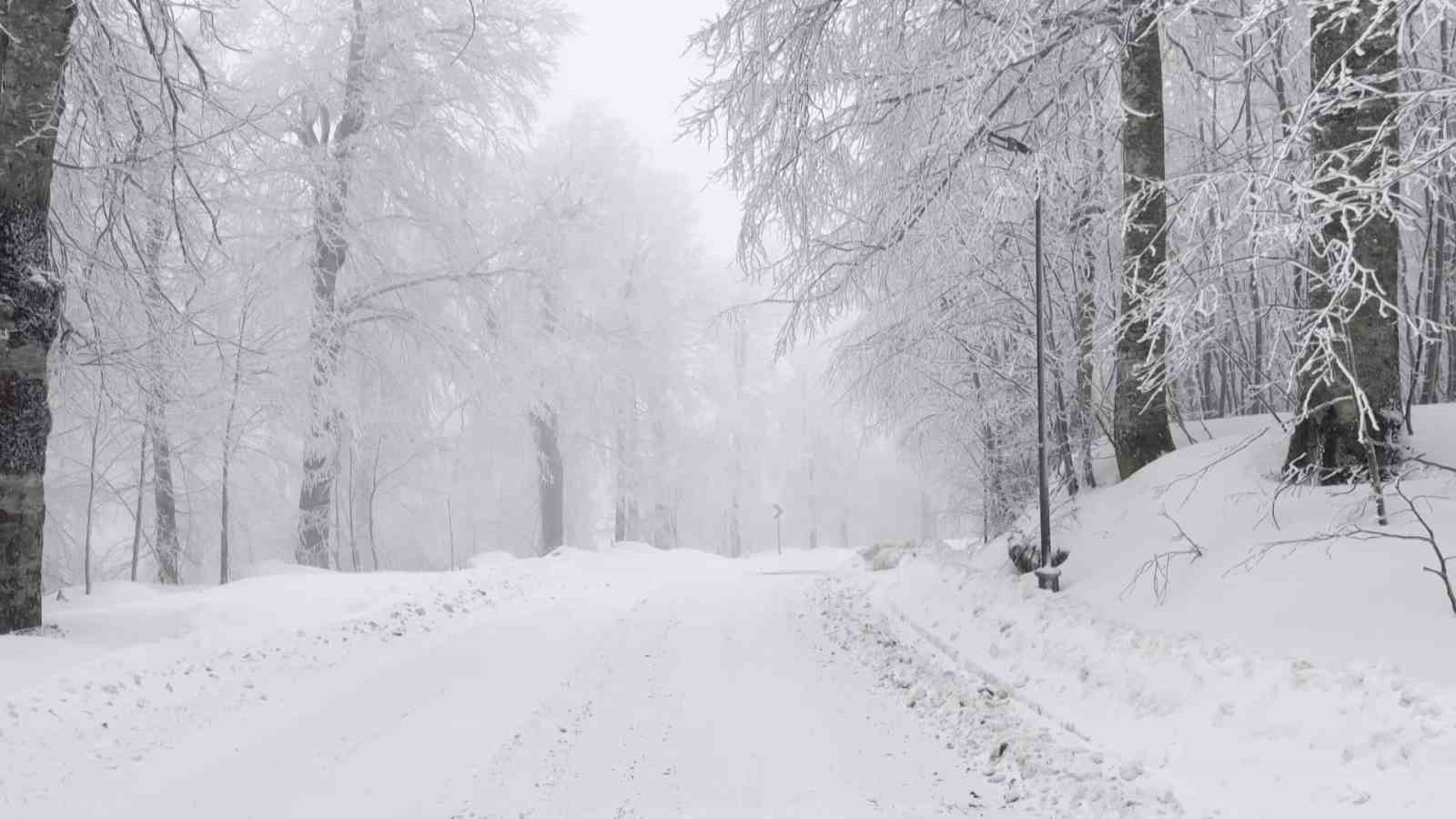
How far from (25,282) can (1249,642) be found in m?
A: 8.80

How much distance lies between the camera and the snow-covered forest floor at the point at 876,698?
379 cm

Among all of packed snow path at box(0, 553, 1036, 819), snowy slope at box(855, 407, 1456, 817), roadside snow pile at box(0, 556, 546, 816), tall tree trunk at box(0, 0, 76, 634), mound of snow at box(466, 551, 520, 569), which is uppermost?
tall tree trunk at box(0, 0, 76, 634)

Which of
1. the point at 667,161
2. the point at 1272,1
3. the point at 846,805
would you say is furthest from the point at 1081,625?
the point at 667,161

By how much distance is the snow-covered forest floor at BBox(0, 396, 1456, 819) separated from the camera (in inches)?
149

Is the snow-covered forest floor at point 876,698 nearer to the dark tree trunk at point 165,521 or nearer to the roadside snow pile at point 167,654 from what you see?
the roadside snow pile at point 167,654

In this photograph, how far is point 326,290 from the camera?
551 inches

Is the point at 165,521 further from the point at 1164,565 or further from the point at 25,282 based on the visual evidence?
the point at 1164,565

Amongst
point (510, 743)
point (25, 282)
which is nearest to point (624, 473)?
point (25, 282)

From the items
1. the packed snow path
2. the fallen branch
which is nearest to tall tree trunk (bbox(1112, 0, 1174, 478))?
the fallen branch

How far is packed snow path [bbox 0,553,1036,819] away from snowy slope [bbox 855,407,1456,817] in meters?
0.97

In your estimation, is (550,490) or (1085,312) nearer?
(1085,312)

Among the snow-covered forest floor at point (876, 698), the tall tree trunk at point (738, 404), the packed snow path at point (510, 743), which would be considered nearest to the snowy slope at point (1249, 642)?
the snow-covered forest floor at point (876, 698)

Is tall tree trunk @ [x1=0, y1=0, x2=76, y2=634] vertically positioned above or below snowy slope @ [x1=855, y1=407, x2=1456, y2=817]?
above

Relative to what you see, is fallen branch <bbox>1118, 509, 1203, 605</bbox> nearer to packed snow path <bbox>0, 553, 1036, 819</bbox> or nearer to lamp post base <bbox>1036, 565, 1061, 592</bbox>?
lamp post base <bbox>1036, 565, 1061, 592</bbox>
